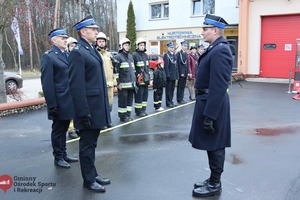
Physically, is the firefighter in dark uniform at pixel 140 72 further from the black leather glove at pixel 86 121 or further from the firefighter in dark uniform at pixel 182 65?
the black leather glove at pixel 86 121

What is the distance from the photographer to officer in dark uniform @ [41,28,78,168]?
497 centimetres

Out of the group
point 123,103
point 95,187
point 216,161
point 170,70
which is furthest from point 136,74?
point 216,161

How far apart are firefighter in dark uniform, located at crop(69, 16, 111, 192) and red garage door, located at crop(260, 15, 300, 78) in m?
15.3

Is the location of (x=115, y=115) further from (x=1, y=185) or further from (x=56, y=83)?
(x=1, y=185)

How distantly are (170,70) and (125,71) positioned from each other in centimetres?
256

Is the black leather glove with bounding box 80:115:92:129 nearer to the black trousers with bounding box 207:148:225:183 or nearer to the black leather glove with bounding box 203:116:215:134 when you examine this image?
the black leather glove with bounding box 203:116:215:134

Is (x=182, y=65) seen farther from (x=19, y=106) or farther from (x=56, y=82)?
(x=56, y=82)

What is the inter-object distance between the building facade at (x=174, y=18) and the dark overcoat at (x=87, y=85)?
20.7 m

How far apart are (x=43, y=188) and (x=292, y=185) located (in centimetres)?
329

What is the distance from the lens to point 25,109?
31.4 ft

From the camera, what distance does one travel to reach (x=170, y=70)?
1040 cm

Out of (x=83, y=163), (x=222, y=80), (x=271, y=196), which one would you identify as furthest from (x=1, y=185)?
(x=271, y=196)

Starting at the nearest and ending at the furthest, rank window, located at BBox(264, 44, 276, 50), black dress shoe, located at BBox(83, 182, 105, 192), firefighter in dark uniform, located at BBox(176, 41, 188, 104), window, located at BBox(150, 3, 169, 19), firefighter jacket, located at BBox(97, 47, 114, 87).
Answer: black dress shoe, located at BBox(83, 182, 105, 192)
firefighter jacket, located at BBox(97, 47, 114, 87)
firefighter in dark uniform, located at BBox(176, 41, 188, 104)
window, located at BBox(264, 44, 276, 50)
window, located at BBox(150, 3, 169, 19)

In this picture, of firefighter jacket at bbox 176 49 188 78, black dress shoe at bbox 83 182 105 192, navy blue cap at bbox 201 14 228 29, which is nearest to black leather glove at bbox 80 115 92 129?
black dress shoe at bbox 83 182 105 192
